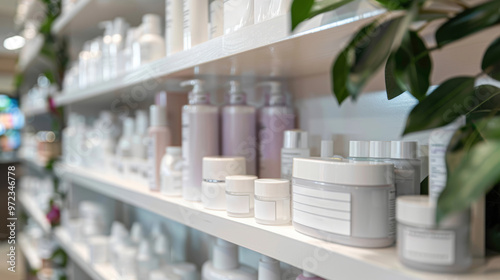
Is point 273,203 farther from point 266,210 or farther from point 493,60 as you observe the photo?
point 493,60

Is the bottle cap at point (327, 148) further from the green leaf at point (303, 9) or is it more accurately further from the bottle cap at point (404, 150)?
the green leaf at point (303, 9)

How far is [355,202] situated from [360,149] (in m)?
0.12

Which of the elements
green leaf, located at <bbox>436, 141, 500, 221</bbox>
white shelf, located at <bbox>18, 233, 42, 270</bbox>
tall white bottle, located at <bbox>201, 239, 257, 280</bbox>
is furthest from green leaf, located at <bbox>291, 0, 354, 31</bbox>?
white shelf, located at <bbox>18, 233, 42, 270</bbox>

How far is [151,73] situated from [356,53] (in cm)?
54

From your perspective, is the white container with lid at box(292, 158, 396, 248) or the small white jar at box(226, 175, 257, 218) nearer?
the white container with lid at box(292, 158, 396, 248)

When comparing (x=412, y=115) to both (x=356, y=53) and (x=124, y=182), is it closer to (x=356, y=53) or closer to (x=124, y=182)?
(x=356, y=53)

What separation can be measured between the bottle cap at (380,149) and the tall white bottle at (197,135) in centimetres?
30

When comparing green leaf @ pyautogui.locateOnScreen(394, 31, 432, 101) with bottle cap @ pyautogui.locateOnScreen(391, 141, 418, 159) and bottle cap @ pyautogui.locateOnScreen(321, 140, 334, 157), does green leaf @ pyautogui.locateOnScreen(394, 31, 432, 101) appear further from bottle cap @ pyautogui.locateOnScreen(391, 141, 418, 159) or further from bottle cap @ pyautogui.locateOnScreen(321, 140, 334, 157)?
bottle cap @ pyautogui.locateOnScreen(321, 140, 334, 157)

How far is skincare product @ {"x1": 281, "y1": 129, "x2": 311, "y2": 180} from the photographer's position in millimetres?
582

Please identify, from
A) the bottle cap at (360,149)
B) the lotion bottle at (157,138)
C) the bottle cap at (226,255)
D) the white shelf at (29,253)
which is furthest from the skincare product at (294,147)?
the white shelf at (29,253)

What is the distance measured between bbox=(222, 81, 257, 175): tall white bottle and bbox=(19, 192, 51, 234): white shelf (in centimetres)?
127

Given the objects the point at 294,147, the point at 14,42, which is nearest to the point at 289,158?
the point at 294,147

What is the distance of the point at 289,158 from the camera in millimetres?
592

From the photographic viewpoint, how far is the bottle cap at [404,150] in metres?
0.45
